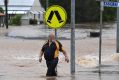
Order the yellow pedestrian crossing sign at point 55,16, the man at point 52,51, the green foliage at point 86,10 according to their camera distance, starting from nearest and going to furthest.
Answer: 1. the man at point 52,51
2. the yellow pedestrian crossing sign at point 55,16
3. the green foliage at point 86,10

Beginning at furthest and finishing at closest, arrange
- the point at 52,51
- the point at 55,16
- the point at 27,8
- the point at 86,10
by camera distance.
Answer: the point at 27,8
the point at 86,10
the point at 55,16
the point at 52,51

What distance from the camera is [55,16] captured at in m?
16.5

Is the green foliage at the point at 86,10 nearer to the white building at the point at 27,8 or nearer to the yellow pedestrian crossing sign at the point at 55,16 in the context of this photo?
the white building at the point at 27,8

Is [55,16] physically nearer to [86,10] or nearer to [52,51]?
[52,51]

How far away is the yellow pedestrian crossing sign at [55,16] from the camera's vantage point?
16.4m

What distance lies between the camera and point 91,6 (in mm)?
105375

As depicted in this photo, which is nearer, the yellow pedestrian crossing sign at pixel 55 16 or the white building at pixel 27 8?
the yellow pedestrian crossing sign at pixel 55 16

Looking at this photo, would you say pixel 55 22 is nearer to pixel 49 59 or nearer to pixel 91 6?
pixel 49 59

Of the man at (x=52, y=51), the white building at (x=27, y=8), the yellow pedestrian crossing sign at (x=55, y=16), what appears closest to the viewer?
the man at (x=52, y=51)

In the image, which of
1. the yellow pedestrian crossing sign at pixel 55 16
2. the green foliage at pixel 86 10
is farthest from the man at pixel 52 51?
the green foliage at pixel 86 10

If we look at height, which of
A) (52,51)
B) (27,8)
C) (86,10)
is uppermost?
(27,8)

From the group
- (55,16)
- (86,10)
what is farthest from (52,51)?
(86,10)

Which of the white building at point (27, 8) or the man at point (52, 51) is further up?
the white building at point (27, 8)

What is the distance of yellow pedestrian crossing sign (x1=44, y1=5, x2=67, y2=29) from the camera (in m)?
16.4
